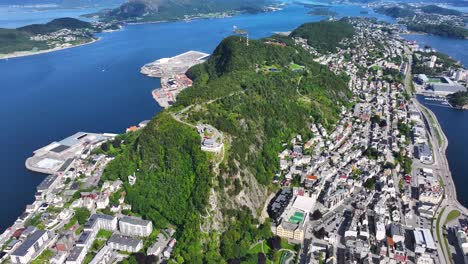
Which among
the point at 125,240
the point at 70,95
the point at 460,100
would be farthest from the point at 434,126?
the point at 70,95

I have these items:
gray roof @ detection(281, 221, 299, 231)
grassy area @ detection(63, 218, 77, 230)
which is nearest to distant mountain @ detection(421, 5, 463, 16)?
gray roof @ detection(281, 221, 299, 231)

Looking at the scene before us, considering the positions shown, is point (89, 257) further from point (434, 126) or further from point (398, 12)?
point (398, 12)

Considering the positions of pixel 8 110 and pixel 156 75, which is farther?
pixel 156 75

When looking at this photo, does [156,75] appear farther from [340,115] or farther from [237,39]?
[340,115]

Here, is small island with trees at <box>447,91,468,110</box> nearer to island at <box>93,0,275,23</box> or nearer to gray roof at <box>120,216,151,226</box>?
gray roof at <box>120,216,151,226</box>

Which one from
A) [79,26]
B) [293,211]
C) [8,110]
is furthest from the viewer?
[79,26]

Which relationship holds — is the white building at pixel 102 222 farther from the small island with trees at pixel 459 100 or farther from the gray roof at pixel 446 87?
the gray roof at pixel 446 87

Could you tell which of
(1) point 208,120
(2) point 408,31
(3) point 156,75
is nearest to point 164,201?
(1) point 208,120
